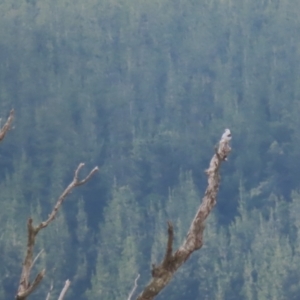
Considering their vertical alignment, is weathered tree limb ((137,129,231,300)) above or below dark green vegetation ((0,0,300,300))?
above

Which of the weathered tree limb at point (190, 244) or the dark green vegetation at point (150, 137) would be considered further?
the dark green vegetation at point (150, 137)

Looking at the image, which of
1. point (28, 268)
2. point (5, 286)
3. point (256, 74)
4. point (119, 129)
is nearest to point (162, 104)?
point (119, 129)

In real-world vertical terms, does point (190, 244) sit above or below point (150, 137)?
above

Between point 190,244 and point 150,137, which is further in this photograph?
point 150,137

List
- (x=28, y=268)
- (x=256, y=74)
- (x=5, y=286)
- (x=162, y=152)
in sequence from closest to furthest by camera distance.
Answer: (x=28, y=268), (x=5, y=286), (x=162, y=152), (x=256, y=74)

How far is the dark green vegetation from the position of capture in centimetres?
2020

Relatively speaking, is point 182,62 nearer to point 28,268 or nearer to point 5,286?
point 5,286

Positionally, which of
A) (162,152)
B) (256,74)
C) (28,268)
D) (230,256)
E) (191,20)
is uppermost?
(28,268)

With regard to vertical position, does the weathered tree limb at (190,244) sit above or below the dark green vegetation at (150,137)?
above

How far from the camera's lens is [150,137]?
78.2ft

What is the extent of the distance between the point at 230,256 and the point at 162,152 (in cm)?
427

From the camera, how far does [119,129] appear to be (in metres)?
23.8

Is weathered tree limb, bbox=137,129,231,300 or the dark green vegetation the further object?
the dark green vegetation

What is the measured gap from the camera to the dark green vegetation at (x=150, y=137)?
2020cm
